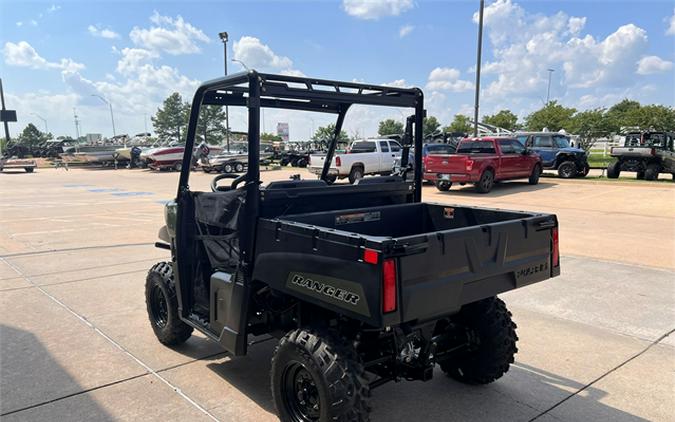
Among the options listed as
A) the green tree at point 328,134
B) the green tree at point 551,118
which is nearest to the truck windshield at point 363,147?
the green tree at point 328,134

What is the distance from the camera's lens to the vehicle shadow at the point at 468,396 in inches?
129

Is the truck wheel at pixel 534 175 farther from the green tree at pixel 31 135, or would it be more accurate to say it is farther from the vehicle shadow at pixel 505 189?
the green tree at pixel 31 135

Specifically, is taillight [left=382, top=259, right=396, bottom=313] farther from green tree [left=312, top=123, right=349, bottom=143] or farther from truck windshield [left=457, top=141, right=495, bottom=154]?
truck windshield [left=457, top=141, right=495, bottom=154]

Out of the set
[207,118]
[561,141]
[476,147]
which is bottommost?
[476,147]

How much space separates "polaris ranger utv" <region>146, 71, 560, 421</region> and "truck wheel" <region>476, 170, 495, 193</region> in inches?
512

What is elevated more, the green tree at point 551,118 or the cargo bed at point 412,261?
the green tree at point 551,118

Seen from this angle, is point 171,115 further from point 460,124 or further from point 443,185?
point 443,185

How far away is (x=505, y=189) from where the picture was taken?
58.9 feet

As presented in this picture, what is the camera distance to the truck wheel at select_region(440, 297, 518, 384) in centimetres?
349

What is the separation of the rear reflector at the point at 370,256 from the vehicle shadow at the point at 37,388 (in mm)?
2095

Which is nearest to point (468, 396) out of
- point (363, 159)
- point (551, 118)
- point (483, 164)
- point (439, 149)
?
point (483, 164)

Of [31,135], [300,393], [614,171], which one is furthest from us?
[31,135]

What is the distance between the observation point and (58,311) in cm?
521

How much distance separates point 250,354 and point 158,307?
993 mm
